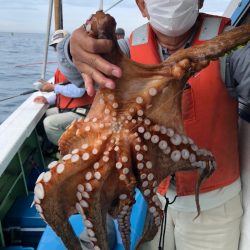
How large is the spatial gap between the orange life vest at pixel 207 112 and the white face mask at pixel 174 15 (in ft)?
0.28

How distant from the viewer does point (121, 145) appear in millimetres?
1354

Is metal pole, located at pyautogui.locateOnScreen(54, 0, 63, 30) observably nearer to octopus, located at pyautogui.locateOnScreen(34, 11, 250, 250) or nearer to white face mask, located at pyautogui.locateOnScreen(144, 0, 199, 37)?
white face mask, located at pyautogui.locateOnScreen(144, 0, 199, 37)

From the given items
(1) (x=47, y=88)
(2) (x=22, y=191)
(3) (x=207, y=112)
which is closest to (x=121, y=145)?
(3) (x=207, y=112)

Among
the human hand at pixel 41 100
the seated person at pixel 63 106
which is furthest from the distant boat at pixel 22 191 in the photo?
the human hand at pixel 41 100

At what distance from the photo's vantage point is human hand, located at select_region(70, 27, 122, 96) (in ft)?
4.16

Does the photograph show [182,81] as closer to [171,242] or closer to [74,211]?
[74,211]

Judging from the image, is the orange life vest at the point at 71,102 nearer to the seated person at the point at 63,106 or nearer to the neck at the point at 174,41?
the seated person at the point at 63,106

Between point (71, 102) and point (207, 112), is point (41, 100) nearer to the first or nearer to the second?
point (71, 102)

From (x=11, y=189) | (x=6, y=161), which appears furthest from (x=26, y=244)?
(x=6, y=161)

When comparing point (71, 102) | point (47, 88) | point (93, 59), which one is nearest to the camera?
point (93, 59)

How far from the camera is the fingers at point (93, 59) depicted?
4.16 ft

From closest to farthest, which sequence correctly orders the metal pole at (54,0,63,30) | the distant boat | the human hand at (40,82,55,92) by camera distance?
the distant boat < the human hand at (40,82,55,92) < the metal pole at (54,0,63,30)

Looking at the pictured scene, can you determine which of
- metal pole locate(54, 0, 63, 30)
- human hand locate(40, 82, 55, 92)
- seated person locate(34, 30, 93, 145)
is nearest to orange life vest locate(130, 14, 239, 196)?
seated person locate(34, 30, 93, 145)

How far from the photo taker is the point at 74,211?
141 centimetres
